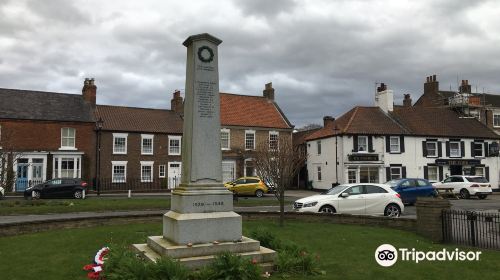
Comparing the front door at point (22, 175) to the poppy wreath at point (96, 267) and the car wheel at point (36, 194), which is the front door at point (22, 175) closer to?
the car wheel at point (36, 194)

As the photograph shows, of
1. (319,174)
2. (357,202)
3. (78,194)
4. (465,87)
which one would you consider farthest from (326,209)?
(465,87)

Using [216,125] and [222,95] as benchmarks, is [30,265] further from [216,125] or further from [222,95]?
[222,95]

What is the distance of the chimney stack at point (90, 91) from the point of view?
3900 centimetres

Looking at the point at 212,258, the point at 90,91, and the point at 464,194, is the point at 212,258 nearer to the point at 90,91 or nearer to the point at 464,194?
the point at 464,194

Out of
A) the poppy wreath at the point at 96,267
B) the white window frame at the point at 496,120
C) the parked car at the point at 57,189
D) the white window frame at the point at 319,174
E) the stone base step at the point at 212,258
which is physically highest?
the white window frame at the point at 496,120

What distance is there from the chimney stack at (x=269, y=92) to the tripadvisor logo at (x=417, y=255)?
39.7 m

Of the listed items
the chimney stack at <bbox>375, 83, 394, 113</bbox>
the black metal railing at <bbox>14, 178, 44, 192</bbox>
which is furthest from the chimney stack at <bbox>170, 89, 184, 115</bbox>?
the chimney stack at <bbox>375, 83, 394, 113</bbox>

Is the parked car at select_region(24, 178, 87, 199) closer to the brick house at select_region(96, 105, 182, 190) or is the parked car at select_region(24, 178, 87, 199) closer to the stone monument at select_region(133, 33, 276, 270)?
the brick house at select_region(96, 105, 182, 190)

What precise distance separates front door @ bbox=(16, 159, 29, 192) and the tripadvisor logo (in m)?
31.5

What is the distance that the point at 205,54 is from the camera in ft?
30.1

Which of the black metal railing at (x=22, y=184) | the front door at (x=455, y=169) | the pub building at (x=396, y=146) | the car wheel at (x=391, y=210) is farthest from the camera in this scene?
the front door at (x=455, y=169)

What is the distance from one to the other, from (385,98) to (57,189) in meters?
32.8

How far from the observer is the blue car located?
23.0 m

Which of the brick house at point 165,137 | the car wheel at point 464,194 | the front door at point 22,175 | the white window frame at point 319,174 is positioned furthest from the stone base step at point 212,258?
the white window frame at point 319,174
